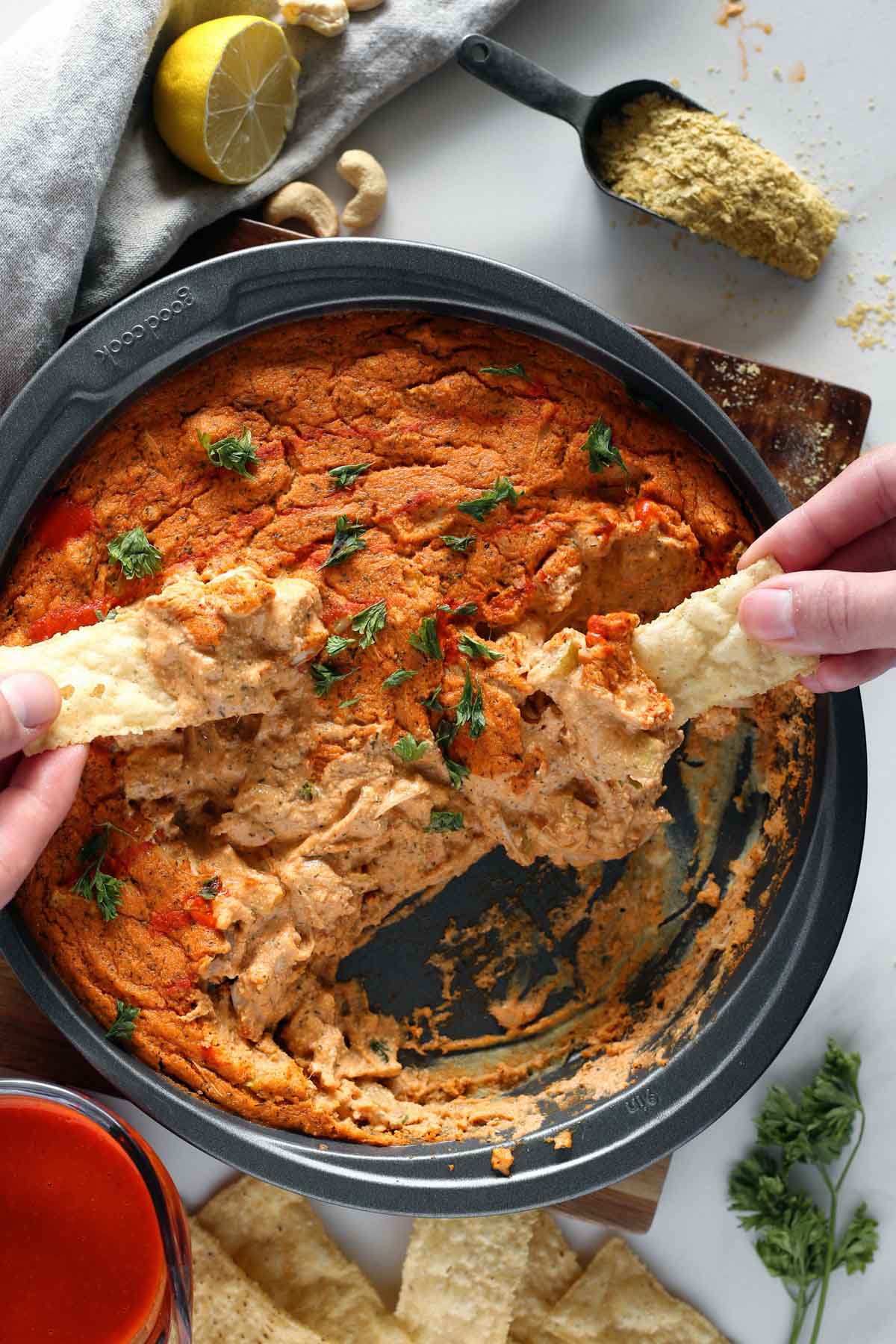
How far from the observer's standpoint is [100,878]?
2533mm

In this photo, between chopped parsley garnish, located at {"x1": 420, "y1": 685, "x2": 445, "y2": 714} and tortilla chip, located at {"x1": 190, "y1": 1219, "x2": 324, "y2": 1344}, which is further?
tortilla chip, located at {"x1": 190, "y1": 1219, "x2": 324, "y2": 1344}

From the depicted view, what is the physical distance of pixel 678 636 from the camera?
2430mm

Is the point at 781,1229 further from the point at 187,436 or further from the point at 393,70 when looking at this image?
the point at 393,70

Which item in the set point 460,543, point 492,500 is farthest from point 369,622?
point 492,500

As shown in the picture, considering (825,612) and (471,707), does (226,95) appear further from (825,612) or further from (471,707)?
(825,612)

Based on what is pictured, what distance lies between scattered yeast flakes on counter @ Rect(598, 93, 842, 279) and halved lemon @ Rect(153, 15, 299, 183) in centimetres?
86

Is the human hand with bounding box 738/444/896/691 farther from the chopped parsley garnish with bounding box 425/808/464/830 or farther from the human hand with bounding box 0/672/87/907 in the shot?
the human hand with bounding box 0/672/87/907

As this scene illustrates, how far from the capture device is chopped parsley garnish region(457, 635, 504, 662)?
2.54 m

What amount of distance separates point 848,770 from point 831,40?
2.01 metres

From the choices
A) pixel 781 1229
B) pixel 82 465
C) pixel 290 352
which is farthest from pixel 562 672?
pixel 781 1229

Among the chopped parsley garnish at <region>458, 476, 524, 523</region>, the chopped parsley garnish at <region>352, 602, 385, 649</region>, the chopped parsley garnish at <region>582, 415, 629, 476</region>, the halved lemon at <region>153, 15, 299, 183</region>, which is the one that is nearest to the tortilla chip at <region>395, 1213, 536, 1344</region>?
the chopped parsley garnish at <region>352, 602, 385, 649</region>

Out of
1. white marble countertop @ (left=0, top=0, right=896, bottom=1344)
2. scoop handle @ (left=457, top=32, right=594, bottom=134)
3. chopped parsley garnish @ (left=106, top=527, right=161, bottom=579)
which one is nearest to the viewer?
chopped parsley garnish @ (left=106, top=527, right=161, bottom=579)

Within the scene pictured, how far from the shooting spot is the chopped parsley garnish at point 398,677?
2.55m

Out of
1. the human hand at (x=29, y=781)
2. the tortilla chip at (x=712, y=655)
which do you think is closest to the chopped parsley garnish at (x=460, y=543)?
the tortilla chip at (x=712, y=655)
